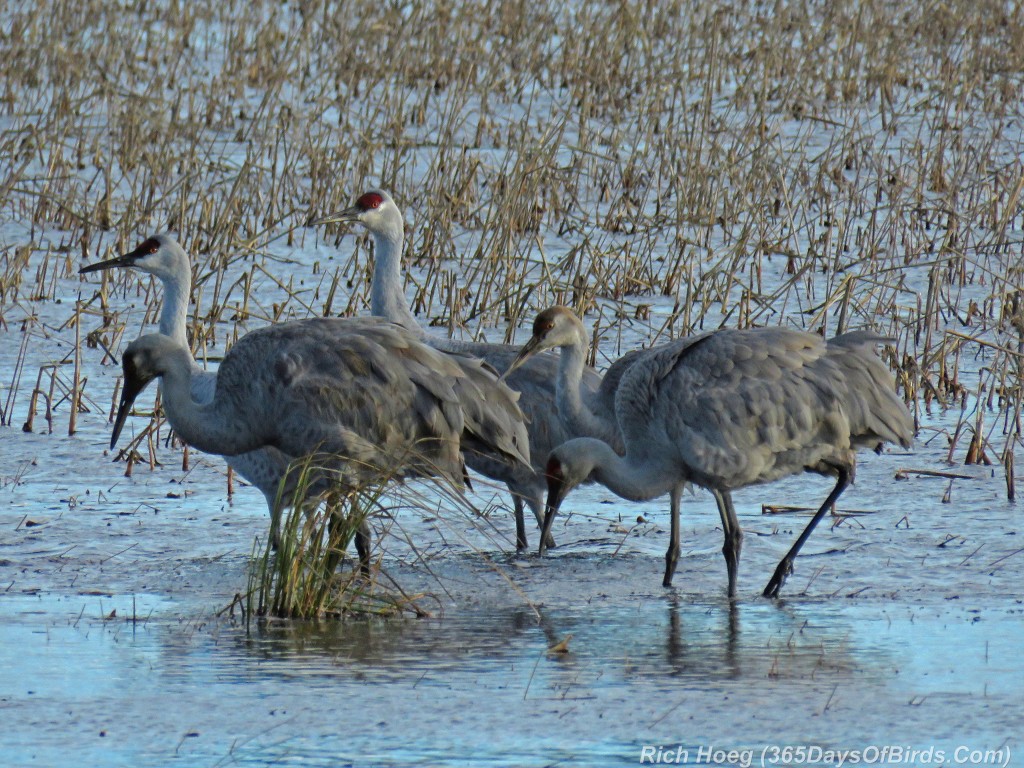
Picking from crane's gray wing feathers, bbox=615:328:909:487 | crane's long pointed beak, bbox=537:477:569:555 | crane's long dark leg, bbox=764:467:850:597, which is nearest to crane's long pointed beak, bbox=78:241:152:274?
crane's long pointed beak, bbox=537:477:569:555

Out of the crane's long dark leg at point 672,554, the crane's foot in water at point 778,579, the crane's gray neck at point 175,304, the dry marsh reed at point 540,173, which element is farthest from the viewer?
the dry marsh reed at point 540,173

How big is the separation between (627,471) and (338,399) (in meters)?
0.92

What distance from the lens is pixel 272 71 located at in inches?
482

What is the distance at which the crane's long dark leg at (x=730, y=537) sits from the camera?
5.36 m

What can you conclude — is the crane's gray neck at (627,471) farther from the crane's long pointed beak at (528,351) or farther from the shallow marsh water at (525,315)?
the crane's long pointed beak at (528,351)

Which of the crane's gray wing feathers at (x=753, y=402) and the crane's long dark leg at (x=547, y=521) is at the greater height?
the crane's gray wing feathers at (x=753, y=402)

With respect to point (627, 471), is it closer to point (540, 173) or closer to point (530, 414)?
point (530, 414)

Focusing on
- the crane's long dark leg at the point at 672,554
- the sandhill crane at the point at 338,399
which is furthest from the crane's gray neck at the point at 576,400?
the crane's long dark leg at the point at 672,554

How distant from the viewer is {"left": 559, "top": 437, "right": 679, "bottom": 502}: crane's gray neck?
5.72 meters

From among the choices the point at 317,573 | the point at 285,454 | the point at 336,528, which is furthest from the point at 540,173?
the point at 317,573

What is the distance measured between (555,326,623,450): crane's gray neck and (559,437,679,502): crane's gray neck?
0.46m

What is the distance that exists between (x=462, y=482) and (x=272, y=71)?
676cm

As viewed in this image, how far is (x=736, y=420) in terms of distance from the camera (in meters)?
5.54

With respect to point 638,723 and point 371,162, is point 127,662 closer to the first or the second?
point 638,723
